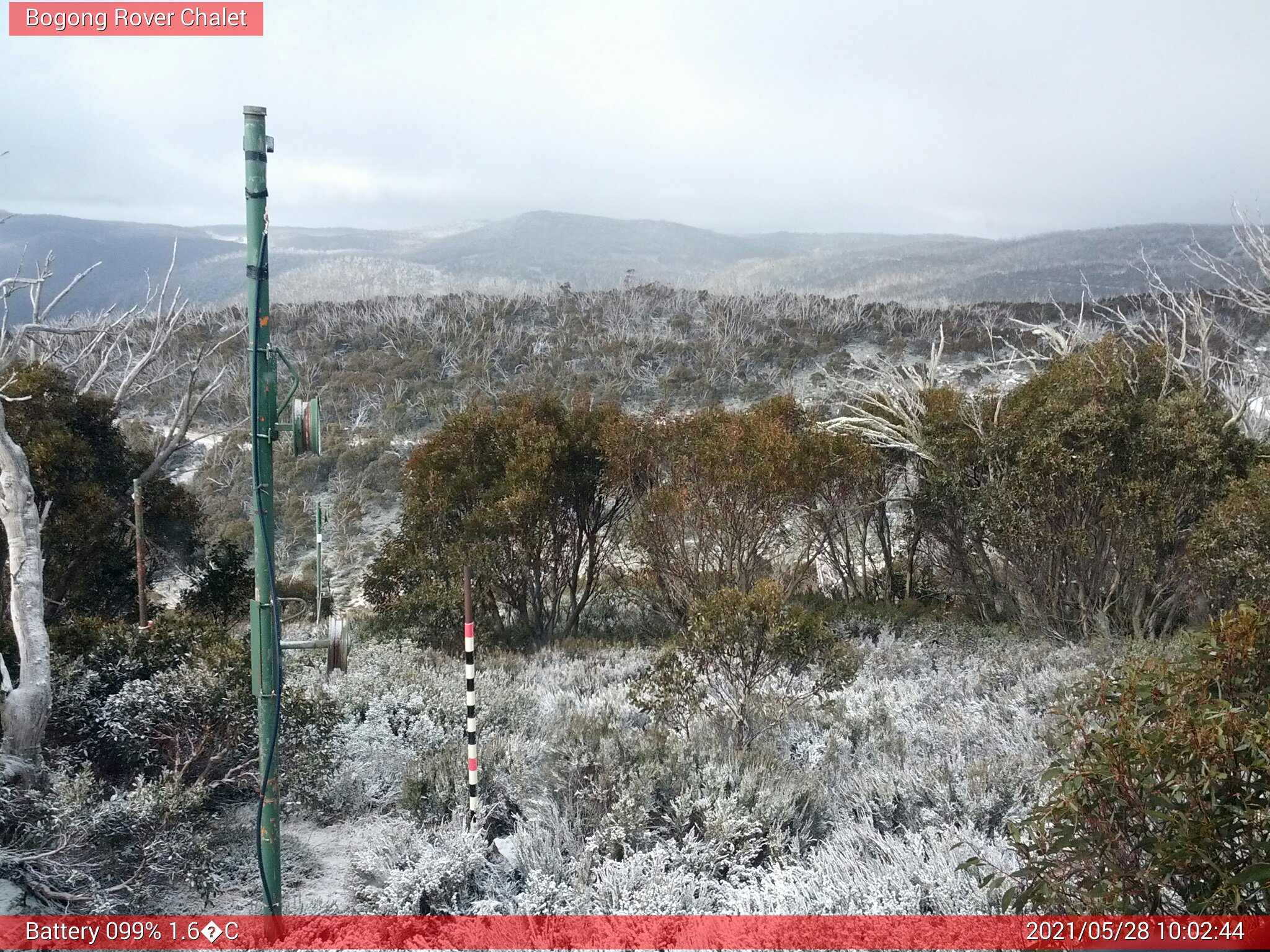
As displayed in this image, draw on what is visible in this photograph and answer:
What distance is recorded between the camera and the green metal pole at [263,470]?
316 cm

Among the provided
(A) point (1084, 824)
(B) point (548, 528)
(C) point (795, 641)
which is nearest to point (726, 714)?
(C) point (795, 641)

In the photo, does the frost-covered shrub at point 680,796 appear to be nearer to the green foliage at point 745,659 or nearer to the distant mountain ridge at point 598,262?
the green foliage at point 745,659

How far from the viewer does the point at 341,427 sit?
93.6 ft

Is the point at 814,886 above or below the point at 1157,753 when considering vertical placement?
below

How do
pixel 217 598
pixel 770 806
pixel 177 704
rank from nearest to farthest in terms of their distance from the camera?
pixel 770 806
pixel 177 704
pixel 217 598

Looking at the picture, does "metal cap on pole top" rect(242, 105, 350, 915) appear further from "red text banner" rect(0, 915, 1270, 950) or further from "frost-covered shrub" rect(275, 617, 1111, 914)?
"frost-covered shrub" rect(275, 617, 1111, 914)

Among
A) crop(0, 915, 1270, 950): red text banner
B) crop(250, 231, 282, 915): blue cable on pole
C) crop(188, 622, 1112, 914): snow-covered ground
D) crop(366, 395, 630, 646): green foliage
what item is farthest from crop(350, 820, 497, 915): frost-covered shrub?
crop(366, 395, 630, 646): green foliage

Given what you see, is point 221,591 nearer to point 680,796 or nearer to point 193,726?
point 193,726

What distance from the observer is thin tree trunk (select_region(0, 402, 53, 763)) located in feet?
14.5

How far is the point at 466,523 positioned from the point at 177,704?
18.8 feet

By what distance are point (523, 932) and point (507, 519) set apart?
7.08 m

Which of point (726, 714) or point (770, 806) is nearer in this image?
point (770, 806)

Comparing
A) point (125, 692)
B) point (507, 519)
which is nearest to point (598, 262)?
point (507, 519)

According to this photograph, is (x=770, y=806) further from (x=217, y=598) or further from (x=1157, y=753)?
(x=217, y=598)
